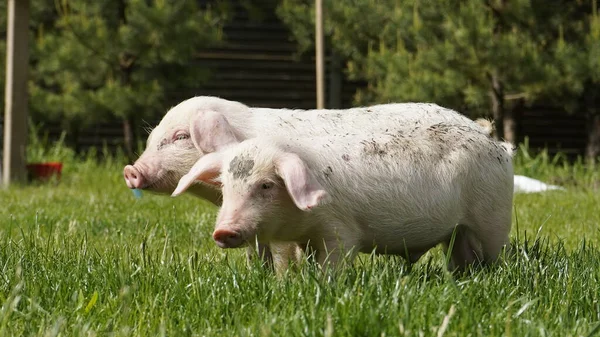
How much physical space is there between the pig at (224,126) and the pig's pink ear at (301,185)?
571mm

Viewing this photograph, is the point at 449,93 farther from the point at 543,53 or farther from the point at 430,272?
the point at 430,272

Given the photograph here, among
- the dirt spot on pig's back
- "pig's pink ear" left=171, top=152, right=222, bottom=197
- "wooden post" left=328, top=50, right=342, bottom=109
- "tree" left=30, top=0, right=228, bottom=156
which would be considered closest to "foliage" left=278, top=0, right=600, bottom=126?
"wooden post" left=328, top=50, right=342, bottom=109

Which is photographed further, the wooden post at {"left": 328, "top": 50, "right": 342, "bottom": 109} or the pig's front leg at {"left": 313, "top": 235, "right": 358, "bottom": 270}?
the wooden post at {"left": 328, "top": 50, "right": 342, "bottom": 109}

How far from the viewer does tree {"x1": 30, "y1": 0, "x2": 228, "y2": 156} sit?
976cm

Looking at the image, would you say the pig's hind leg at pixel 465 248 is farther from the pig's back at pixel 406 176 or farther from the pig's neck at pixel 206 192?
the pig's neck at pixel 206 192

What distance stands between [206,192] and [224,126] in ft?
0.83

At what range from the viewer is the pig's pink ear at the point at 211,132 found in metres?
3.28

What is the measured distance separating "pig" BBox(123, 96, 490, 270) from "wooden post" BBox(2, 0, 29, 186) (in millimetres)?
4380

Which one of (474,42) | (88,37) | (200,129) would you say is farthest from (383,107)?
(88,37)

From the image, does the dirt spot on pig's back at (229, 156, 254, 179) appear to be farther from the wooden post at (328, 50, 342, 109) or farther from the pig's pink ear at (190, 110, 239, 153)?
the wooden post at (328, 50, 342, 109)

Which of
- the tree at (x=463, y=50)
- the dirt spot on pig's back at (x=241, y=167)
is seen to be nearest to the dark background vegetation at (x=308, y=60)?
the tree at (x=463, y=50)

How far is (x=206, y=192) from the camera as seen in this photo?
3.37 metres

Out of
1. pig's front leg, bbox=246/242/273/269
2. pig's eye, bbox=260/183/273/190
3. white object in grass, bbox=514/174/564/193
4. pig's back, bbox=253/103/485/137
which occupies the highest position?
pig's back, bbox=253/103/485/137

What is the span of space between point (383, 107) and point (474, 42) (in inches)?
220
